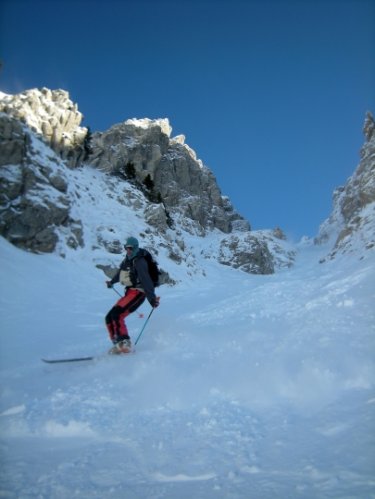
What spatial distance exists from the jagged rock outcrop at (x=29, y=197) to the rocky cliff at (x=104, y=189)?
0.06 meters

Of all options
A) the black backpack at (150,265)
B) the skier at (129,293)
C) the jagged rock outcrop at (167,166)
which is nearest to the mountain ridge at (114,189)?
the jagged rock outcrop at (167,166)

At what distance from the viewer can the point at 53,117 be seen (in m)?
42.1

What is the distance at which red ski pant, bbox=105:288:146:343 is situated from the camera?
693 cm

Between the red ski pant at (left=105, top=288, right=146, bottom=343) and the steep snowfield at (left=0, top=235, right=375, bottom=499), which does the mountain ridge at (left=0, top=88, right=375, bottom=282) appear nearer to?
the red ski pant at (left=105, top=288, right=146, bottom=343)

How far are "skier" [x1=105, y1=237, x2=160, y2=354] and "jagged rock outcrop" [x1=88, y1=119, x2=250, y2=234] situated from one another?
2070 inches

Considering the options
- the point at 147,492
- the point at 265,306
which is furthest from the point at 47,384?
the point at 265,306

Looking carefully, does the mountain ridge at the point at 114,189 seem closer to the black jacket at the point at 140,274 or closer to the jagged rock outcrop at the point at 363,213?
the jagged rock outcrop at the point at 363,213

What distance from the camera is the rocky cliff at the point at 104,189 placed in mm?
23688

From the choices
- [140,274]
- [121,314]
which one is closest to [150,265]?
[140,274]

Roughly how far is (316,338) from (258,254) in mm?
56784

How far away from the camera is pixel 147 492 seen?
2.41 meters

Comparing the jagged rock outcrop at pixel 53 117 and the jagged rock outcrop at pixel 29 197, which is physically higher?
the jagged rock outcrop at pixel 53 117

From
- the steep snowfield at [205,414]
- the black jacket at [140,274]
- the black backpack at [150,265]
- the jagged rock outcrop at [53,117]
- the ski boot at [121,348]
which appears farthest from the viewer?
the jagged rock outcrop at [53,117]

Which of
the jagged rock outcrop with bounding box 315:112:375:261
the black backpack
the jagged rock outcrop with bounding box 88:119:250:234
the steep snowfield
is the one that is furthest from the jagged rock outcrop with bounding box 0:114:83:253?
the jagged rock outcrop with bounding box 88:119:250:234
